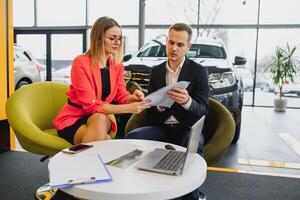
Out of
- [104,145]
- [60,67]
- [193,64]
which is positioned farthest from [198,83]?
[60,67]

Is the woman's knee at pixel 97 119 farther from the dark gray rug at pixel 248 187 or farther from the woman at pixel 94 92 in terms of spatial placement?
the dark gray rug at pixel 248 187

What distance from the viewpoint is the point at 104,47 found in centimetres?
200

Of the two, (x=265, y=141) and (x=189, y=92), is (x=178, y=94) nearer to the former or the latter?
(x=189, y=92)

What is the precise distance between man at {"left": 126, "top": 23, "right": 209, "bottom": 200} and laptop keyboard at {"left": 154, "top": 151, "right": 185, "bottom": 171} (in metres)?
0.53

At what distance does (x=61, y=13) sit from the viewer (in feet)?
28.4

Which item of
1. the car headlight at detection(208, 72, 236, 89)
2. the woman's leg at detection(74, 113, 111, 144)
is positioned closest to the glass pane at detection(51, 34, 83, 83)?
the car headlight at detection(208, 72, 236, 89)

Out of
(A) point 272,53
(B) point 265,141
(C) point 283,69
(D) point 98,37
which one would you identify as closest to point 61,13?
(A) point 272,53

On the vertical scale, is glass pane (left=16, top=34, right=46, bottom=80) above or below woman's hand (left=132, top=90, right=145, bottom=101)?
above

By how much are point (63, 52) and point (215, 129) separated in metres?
7.48

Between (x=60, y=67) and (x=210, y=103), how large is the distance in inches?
294

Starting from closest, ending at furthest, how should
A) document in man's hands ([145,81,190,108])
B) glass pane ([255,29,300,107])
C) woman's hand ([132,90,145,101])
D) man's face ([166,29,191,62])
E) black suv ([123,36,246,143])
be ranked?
document in man's hands ([145,81,190,108]), woman's hand ([132,90,145,101]), man's face ([166,29,191,62]), black suv ([123,36,246,143]), glass pane ([255,29,300,107])

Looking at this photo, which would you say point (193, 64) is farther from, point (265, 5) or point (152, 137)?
point (265, 5)

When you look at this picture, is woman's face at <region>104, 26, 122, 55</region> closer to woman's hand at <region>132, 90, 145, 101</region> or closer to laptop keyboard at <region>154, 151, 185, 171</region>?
woman's hand at <region>132, 90, 145, 101</region>

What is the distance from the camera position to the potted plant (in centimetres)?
695
